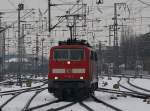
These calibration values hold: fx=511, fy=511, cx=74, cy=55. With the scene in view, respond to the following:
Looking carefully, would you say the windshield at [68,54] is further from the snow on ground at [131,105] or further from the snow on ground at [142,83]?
the snow on ground at [142,83]

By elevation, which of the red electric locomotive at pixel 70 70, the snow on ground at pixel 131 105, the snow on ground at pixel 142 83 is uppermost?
the red electric locomotive at pixel 70 70

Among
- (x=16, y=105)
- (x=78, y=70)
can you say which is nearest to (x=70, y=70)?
(x=78, y=70)

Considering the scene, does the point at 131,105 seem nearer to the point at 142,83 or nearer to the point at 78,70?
the point at 78,70

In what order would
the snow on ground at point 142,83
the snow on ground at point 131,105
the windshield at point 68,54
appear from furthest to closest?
the snow on ground at point 142,83 → the windshield at point 68,54 → the snow on ground at point 131,105

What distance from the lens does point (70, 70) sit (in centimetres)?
2595

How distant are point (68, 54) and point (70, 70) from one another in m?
0.90

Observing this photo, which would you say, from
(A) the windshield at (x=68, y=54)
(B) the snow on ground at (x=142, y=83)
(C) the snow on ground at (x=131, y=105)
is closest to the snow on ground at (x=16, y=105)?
(A) the windshield at (x=68, y=54)

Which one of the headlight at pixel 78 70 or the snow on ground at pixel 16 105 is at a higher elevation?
the headlight at pixel 78 70

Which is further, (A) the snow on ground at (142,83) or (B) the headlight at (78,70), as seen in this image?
(A) the snow on ground at (142,83)

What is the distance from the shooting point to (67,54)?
86.4ft

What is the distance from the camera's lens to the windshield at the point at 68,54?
86.2ft

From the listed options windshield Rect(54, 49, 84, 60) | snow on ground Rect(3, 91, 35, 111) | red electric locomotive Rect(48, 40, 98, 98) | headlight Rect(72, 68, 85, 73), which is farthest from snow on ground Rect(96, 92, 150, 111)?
snow on ground Rect(3, 91, 35, 111)

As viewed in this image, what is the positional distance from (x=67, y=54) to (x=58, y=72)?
1082 mm

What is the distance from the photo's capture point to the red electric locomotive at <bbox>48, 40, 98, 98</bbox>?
25656 millimetres
